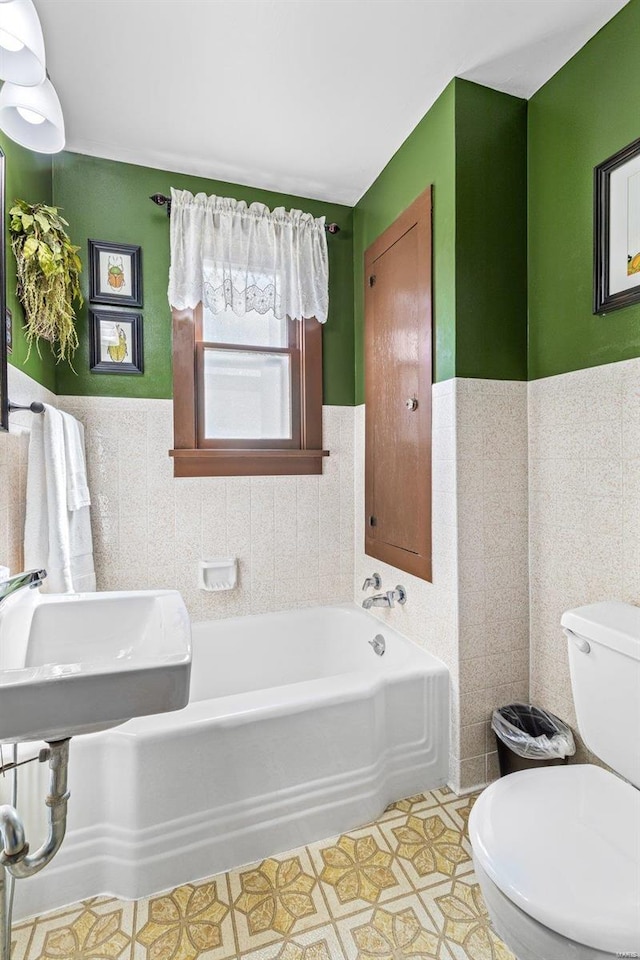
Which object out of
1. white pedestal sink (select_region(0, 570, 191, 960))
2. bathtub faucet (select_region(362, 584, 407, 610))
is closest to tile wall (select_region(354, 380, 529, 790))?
bathtub faucet (select_region(362, 584, 407, 610))

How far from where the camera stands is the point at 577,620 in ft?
4.33

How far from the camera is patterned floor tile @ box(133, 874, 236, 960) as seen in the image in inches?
47.8

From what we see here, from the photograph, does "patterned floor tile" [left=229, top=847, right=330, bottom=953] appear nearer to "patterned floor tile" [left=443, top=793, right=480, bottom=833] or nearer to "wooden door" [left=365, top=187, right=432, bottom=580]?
"patterned floor tile" [left=443, top=793, right=480, bottom=833]

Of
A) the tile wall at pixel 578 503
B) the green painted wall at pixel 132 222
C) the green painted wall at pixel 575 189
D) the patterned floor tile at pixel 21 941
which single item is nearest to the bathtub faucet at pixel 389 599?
the tile wall at pixel 578 503

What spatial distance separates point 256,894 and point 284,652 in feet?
3.45

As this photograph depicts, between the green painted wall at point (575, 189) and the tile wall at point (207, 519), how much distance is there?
1127 millimetres

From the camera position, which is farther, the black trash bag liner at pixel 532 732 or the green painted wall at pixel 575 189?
the black trash bag liner at pixel 532 732

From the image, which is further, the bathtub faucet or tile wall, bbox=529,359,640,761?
the bathtub faucet

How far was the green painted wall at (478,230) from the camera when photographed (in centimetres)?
175

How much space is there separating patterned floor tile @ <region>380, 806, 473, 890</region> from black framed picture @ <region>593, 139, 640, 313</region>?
5.79 feet

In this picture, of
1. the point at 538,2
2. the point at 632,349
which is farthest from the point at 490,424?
the point at 538,2

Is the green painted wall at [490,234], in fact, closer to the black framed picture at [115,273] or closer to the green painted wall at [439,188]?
the green painted wall at [439,188]

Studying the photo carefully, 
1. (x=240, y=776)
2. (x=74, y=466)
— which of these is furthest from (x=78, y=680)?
(x=74, y=466)

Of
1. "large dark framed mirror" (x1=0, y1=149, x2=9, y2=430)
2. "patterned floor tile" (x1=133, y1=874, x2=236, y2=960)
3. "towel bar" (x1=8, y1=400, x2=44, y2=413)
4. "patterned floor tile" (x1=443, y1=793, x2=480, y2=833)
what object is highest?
"large dark framed mirror" (x1=0, y1=149, x2=9, y2=430)
